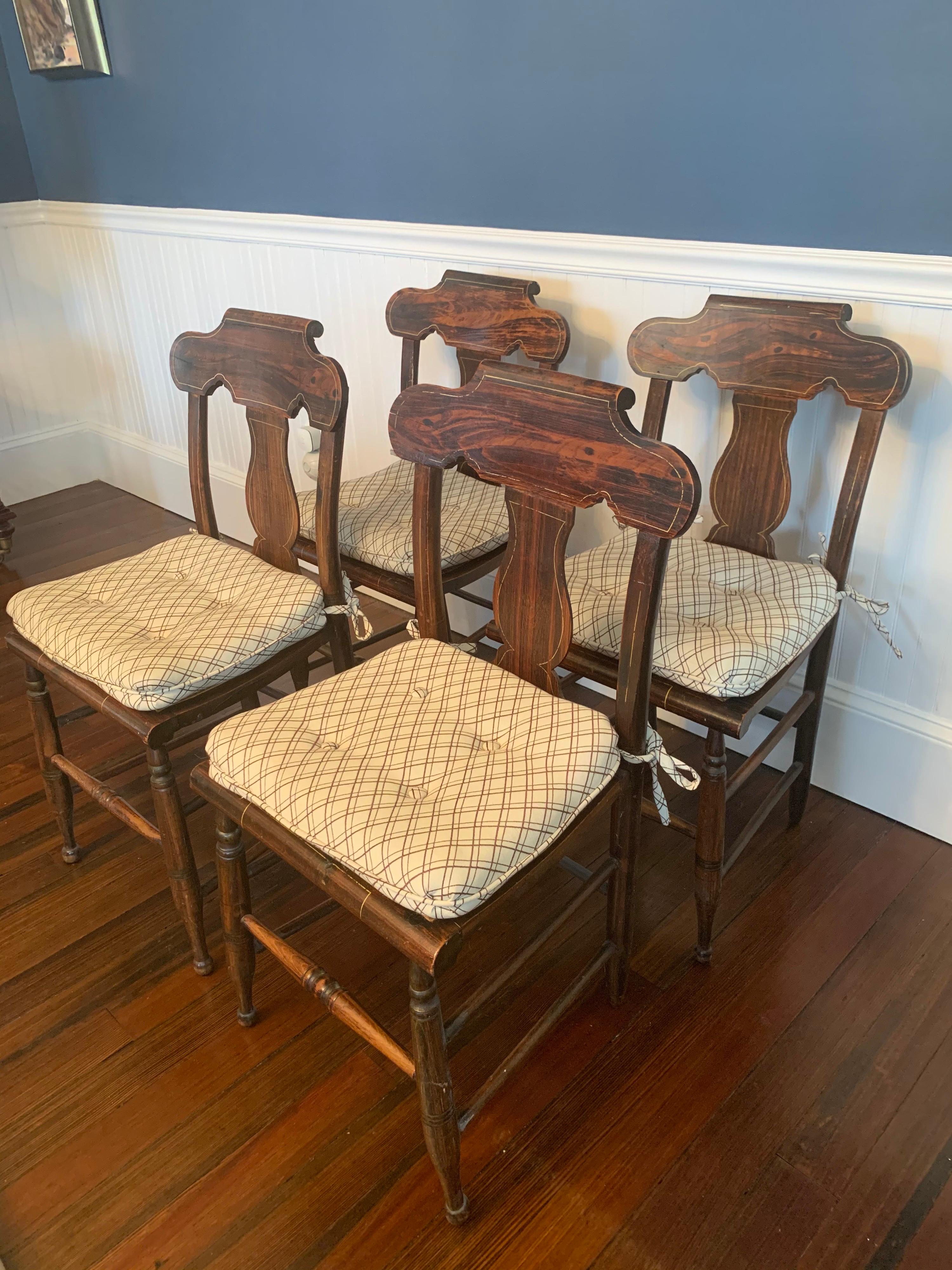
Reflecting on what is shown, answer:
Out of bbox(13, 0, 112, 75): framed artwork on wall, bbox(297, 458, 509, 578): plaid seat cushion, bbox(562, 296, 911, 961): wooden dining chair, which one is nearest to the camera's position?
bbox(562, 296, 911, 961): wooden dining chair

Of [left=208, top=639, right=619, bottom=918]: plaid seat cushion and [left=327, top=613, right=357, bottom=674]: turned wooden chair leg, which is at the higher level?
[left=208, top=639, right=619, bottom=918]: plaid seat cushion

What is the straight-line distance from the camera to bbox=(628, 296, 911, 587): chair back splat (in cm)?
145

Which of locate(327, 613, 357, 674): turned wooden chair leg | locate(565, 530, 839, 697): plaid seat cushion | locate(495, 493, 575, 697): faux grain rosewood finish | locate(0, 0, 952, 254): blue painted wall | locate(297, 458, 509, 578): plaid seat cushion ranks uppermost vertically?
locate(0, 0, 952, 254): blue painted wall

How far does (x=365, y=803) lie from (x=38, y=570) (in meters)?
2.27

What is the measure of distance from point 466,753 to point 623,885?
0.35 meters

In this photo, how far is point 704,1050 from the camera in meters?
1.39

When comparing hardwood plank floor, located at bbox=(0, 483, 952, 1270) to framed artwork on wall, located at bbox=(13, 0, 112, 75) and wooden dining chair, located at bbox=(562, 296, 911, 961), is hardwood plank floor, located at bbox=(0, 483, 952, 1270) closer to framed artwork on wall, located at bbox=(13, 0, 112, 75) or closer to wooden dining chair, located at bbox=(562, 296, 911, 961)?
wooden dining chair, located at bbox=(562, 296, 911, 961)

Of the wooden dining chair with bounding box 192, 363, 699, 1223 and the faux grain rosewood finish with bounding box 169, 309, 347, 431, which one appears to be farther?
the faux grain rosewood finish with bounding box 169, 309, 347, 431

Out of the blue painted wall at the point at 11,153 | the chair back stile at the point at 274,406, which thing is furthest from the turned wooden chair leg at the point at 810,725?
the blue painted wall at the point at 11,153

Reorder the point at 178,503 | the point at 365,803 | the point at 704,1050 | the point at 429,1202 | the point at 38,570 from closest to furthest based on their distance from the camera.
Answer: the point at 365,803 → the point at 429,1202 → the point at 704,1050 → the point at 38,570 → the point at 178,503

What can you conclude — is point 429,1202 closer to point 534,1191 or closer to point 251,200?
point 534,1191

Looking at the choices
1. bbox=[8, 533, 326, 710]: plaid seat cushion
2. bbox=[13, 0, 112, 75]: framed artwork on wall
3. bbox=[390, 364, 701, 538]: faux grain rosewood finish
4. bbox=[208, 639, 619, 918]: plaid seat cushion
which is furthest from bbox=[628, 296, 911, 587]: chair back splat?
bbox=[13, 0, 112, 75]: framed artwork on wall

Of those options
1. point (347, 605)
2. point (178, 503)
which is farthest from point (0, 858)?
point (178, 503)

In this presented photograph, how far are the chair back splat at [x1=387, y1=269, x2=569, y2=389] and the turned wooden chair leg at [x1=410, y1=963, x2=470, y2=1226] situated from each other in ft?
3.62
